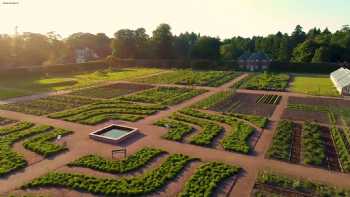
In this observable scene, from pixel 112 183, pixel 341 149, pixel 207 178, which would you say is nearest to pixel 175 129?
pixel 207 178

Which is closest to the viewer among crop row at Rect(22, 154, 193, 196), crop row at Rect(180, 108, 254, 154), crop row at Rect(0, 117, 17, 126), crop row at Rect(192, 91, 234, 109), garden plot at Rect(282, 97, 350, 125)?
crop row at Rect(22, 154, 193, 196)

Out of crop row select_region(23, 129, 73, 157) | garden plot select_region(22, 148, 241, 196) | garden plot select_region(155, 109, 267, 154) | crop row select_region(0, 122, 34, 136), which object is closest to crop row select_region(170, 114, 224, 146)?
garden plot select_region(155, 109, 267, 154)

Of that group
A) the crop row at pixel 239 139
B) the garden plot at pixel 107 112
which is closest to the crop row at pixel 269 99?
the crop row at pixel 239 139

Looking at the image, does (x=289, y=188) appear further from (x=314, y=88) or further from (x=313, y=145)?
(x=314, y=88)

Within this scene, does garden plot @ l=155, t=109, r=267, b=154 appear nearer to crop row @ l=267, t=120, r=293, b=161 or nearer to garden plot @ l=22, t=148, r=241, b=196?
crop row @ l=267, t=120, r=293, b=161

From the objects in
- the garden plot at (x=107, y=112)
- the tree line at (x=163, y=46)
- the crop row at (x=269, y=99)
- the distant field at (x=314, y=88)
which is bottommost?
the garden plot at (x=107, y=112)

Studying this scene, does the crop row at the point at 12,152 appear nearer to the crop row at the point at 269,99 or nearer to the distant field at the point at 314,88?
the crop row at the point at 269,99

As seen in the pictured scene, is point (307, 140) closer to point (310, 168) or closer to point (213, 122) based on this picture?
point (310, 168)
